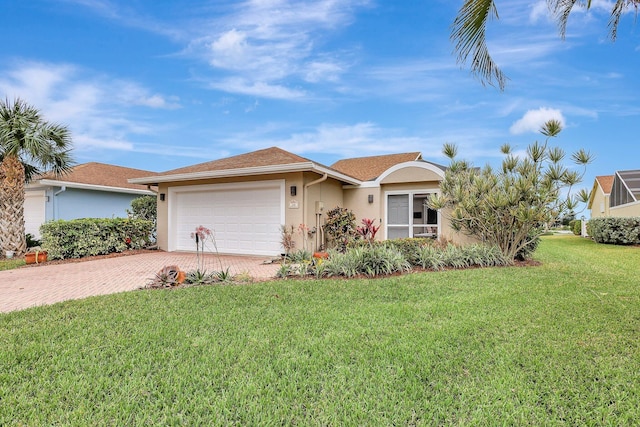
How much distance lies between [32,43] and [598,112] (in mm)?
19657

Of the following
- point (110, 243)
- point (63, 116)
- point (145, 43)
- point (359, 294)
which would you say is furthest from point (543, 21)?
point (63, 116)

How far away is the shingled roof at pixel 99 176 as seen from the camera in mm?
16056

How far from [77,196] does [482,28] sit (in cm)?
1889

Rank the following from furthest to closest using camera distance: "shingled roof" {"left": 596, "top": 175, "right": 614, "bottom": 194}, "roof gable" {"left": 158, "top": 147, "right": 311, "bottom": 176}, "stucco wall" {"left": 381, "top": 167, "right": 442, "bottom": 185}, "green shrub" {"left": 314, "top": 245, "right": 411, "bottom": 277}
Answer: "shingled roof" {"left": 596, "top": 175, "right": 614, "bottom": 194} → "stucco wall" {"left": 381, "top": 167, "right": 442, "bottom": 185} → "roof gable" {"left": 158, "top": 147, "right": 311, "bottom": 176} → "green shrub" {"left": 314, "top": 245, "right": 411, "bottom": 277}

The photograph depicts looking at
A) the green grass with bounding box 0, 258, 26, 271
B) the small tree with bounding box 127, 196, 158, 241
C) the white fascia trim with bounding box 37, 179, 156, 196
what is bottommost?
the green grass with bounding box 0, 258, 26, 271

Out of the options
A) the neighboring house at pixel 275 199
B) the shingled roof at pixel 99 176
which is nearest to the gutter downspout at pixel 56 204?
the shingled roof at pixel 99 176

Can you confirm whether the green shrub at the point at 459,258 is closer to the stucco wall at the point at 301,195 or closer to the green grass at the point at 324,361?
the green grass at the point at 324,361

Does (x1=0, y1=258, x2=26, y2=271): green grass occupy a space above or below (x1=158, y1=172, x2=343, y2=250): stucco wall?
below

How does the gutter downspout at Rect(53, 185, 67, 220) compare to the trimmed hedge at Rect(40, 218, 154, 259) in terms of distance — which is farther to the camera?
the gutter downspout at Rect(53, 185, 67, 220)

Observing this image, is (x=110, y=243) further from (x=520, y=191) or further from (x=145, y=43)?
(x=520, y=191)

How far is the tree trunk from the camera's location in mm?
12203

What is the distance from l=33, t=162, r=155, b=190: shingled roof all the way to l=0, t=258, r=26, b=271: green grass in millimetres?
4573

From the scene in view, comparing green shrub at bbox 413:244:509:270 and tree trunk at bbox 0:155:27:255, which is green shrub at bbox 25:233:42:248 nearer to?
tree trunk at bbox 0:155:27:255

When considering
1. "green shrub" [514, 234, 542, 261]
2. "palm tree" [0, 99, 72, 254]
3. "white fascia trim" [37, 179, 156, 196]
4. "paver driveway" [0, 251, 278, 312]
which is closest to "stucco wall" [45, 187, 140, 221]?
"white fascia trim" [37, 179, 156, 196]
